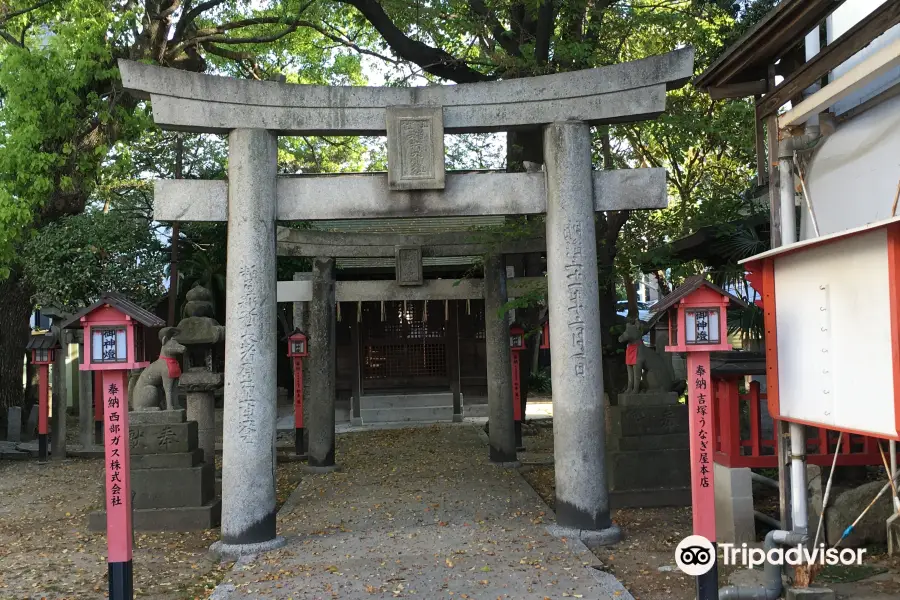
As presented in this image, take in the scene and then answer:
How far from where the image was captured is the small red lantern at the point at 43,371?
14916 mm

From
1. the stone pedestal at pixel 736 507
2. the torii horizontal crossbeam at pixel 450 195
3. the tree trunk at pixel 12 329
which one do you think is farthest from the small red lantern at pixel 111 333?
the tree trunk at pixel 12 329

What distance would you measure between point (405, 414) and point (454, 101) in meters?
13.1

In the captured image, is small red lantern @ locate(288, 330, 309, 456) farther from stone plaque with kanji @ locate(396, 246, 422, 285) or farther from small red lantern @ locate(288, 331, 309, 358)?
stone plaque with kanji @ locate(396, 246, 422, 285)

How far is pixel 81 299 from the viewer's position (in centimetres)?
1582

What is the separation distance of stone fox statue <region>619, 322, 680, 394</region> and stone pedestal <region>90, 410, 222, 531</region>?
17.5 ft

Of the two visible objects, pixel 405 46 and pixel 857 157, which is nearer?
pixel 857 157

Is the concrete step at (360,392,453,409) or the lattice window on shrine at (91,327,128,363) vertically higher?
the lattice window on shrine at (91,327,128,363)

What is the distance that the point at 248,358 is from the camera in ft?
24.9

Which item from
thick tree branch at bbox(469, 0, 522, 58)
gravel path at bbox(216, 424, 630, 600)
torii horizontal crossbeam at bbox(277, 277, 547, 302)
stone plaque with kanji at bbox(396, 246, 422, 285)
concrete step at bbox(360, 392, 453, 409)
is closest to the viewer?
gravel path at bbox(216, 424, 630, 600)

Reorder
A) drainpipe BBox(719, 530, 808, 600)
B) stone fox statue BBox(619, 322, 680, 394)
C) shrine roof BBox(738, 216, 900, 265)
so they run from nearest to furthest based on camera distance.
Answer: shrine roof BBox(738, 216, 900, 265) < drainpipe BBox(719, 530, 808, 600) < stone fox statue BBox(619, 322, 680, 394)

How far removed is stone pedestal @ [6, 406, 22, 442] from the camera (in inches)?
Result: 664

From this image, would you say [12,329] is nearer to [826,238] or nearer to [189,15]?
[189,15]

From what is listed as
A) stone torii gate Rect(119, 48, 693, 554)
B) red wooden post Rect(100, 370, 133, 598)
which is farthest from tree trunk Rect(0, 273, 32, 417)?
red wooden post Rect(100, 370, 133, 598)

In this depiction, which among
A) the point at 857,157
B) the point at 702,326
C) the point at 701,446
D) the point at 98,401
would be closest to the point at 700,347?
the point at 702,326
